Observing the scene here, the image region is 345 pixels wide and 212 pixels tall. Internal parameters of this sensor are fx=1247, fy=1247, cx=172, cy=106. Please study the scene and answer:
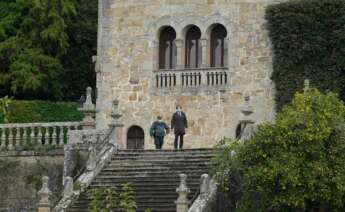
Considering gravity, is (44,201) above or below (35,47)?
below

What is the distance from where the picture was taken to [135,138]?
1757 inches

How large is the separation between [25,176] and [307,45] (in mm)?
10575

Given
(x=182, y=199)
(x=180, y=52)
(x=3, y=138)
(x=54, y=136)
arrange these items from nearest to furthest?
(x=182, y=199) → (x=54, y=136) → (x=3, y=138) → (x=180, y=52)

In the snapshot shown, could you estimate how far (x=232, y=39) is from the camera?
4359cm

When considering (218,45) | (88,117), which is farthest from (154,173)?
(218,45)

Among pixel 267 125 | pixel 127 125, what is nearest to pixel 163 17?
pixel 127 125

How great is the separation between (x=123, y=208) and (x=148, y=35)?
1103 centimetres

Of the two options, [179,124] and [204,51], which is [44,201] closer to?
[179,124]

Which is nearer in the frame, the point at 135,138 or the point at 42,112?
the point at 135,138

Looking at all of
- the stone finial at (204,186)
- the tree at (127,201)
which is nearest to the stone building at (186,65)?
the stone finial at (204,186)

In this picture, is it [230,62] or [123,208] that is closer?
[123,208]

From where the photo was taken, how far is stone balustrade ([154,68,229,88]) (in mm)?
43688

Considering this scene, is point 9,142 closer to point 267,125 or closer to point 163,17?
point 163,17

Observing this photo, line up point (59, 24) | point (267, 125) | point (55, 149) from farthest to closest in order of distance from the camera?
1. point (59, 24)
2. point (55, 149)
3. point (267, 125)
